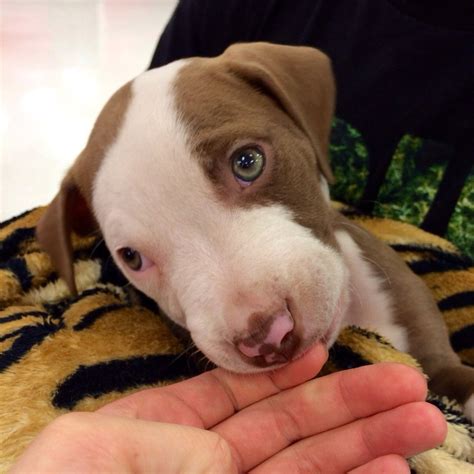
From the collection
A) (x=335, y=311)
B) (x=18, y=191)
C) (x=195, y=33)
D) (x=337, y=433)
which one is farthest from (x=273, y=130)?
(x=18, y=191)

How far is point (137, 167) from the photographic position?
1606 millimetres

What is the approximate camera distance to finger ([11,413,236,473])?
1.12m

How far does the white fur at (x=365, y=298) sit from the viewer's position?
210 cm

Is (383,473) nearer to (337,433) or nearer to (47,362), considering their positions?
(337,433)

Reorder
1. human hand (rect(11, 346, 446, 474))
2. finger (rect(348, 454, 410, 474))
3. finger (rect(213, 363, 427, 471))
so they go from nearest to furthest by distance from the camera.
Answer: human hand (rect(11, 346, 446, 474)), finger (rect(348, 454, 410, 474)), finger (rect(213, 363, 427, 471))

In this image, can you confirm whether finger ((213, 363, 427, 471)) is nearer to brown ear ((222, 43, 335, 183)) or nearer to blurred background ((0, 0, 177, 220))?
brown ear ((222, 43, 335, 183))

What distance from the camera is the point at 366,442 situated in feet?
4.78

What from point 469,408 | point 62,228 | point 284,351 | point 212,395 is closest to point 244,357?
point 284,351

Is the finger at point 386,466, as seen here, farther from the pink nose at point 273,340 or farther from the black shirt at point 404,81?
the black shirt at point 404,81

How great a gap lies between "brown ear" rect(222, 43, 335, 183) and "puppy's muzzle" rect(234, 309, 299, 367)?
646 mm

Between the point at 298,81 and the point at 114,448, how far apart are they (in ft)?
3.97

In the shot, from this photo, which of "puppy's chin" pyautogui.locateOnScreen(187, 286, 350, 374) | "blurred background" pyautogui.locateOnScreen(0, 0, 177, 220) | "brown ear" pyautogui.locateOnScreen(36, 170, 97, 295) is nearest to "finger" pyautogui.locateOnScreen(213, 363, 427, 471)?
"puppy's chin" pyautogui.locateOnScreen(187, 286, 350, 374)

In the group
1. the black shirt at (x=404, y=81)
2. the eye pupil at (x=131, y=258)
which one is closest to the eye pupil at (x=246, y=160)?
the eye pupil at (x=131, y=258)

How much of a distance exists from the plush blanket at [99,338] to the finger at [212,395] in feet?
0.67
